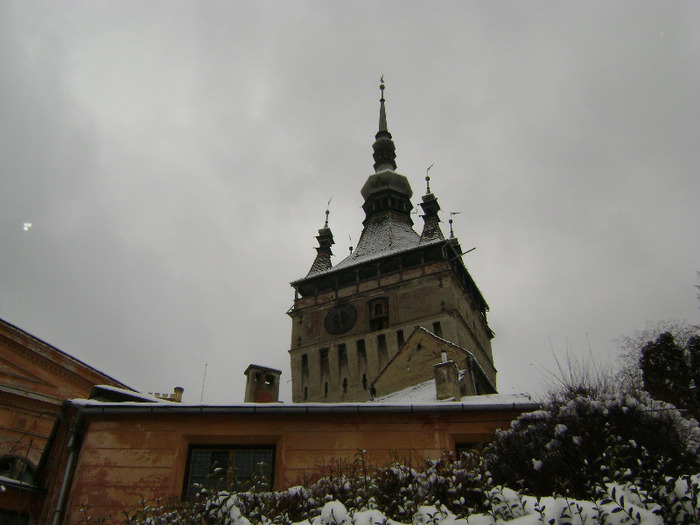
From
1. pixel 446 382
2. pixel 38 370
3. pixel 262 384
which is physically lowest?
pixel 446 382

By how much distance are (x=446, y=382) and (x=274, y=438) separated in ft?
24.1

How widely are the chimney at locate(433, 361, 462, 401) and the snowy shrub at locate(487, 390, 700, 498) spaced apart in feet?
29.2

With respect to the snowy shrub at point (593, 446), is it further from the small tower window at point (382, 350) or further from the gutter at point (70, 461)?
the small tower window at point (382, 350)

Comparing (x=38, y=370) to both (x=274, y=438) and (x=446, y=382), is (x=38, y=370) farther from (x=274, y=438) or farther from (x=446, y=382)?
(x=446, y=382)

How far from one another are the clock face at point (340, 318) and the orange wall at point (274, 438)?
3415cm

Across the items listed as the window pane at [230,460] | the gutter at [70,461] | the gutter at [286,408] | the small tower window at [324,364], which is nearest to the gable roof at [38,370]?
the gutter at [70,461]

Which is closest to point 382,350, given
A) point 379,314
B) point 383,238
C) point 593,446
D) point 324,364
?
point 379,314

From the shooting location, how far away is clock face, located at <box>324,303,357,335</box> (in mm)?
47156

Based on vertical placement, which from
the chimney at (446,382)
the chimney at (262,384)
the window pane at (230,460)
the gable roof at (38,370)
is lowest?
the window pane at (230,460)

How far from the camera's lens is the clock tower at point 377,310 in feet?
143

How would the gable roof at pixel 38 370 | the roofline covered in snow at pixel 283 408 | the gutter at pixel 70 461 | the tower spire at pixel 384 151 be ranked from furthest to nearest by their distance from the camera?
the tower spire at pixel 384 151 → the gable roof at pixel 38 370 → the roofline covered in snow at pixel 283 408 → the gutter at pixel 70 461

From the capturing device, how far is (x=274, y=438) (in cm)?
1262

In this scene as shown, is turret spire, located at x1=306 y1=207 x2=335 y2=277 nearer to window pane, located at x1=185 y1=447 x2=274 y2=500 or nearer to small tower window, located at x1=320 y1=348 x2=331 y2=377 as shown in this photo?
small tower window, located at x1=320 y1=348 x2=331 y2=377

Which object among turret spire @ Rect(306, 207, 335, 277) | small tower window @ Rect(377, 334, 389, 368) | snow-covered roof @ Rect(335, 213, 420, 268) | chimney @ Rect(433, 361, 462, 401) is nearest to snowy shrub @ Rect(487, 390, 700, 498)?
chimney @ Rect(433, 361, 462, 401)
